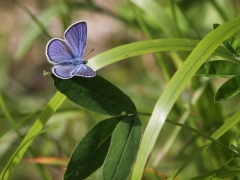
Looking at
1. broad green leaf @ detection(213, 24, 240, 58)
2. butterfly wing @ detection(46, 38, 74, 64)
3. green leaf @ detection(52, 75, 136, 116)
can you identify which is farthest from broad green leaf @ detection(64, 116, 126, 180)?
broad green leaf @ detection(213, 24, 240, 58)

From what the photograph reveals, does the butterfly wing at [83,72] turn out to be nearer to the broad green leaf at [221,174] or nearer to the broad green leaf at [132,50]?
the broad green leaf at [132,50]

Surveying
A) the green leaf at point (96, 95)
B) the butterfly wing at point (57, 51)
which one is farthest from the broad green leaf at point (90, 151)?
the butterfly wing at point (57, 51)

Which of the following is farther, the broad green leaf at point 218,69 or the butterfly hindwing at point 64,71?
the broad green leaf at point 218,69

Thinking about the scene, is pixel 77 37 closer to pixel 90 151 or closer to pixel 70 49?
pixel 70 49

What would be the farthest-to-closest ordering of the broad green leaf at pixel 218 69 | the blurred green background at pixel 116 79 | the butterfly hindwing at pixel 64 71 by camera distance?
the blurred green background at pixel 116 79
the broad green leaf at pixel 218 69
the butterfly hindwing at pixel 64 71

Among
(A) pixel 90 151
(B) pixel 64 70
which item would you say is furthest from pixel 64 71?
(A) pixel 90 151

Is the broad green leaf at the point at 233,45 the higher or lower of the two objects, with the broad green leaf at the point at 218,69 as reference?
higher
